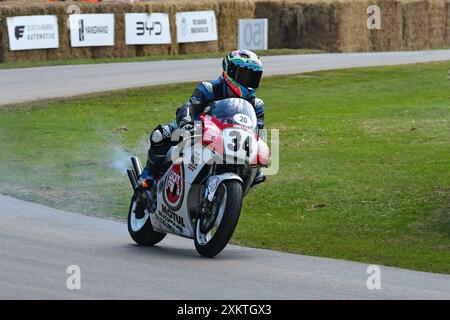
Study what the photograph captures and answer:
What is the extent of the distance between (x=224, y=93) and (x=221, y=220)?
1398mm

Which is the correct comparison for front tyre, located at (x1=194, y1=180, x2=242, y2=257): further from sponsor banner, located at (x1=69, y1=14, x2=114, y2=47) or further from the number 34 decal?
sponsor banner, located at (x1=69, y1=14, x2=114, y2=47)

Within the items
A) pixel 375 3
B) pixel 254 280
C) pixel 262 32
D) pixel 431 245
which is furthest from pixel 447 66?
pixel 254 280

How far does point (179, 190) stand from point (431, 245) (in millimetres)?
2632

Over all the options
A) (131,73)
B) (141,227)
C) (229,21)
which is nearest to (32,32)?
(131,73)

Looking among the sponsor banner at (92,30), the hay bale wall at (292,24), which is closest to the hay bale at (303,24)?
the hay bale wall at (292,24)

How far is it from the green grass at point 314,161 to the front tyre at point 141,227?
0.86 m

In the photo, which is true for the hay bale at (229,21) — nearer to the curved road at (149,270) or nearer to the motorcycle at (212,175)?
the curved road at (149,270)

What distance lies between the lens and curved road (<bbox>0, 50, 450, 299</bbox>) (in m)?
8.02

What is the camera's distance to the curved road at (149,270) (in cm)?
802

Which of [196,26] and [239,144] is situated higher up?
[239,144]

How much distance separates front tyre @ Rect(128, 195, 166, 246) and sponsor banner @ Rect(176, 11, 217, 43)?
77.8 feet

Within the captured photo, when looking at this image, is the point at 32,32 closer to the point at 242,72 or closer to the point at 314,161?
the point at 314,161

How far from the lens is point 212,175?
31.9ft
